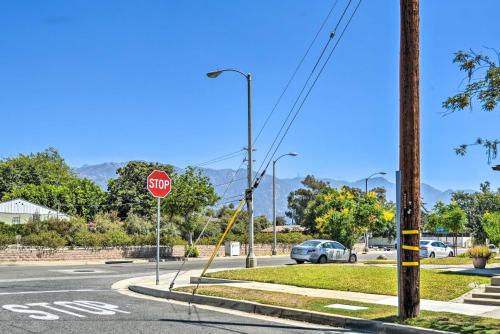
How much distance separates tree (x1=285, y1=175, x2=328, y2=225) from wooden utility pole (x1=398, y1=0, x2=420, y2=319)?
91.8 meters

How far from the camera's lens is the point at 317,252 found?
29.7 m

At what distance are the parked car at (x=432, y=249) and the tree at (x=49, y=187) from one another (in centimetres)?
3805

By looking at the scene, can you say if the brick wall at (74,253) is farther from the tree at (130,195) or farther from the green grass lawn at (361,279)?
the tree at (130,195)

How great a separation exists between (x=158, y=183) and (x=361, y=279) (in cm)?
643

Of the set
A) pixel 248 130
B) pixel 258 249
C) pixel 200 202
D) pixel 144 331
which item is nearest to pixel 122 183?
pixel 258 249

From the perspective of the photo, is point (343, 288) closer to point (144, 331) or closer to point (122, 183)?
point (144, 331)

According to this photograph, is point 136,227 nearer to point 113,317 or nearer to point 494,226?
point 494,226

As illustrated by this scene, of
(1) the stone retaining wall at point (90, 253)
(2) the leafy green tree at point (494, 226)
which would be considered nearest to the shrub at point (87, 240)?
(1) the stone retaining wall at point (90, 253)

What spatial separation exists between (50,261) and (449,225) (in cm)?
2583

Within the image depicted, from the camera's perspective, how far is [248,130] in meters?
24.4

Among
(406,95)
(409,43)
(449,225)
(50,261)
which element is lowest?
(50,261)

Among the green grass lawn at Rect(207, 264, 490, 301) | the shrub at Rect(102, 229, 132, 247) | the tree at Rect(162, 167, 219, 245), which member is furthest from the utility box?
the green grass lawn at Rect(207, 264, 490, 301)

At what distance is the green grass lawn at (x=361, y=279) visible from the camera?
13.9m

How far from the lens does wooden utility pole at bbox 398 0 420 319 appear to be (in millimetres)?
10102
